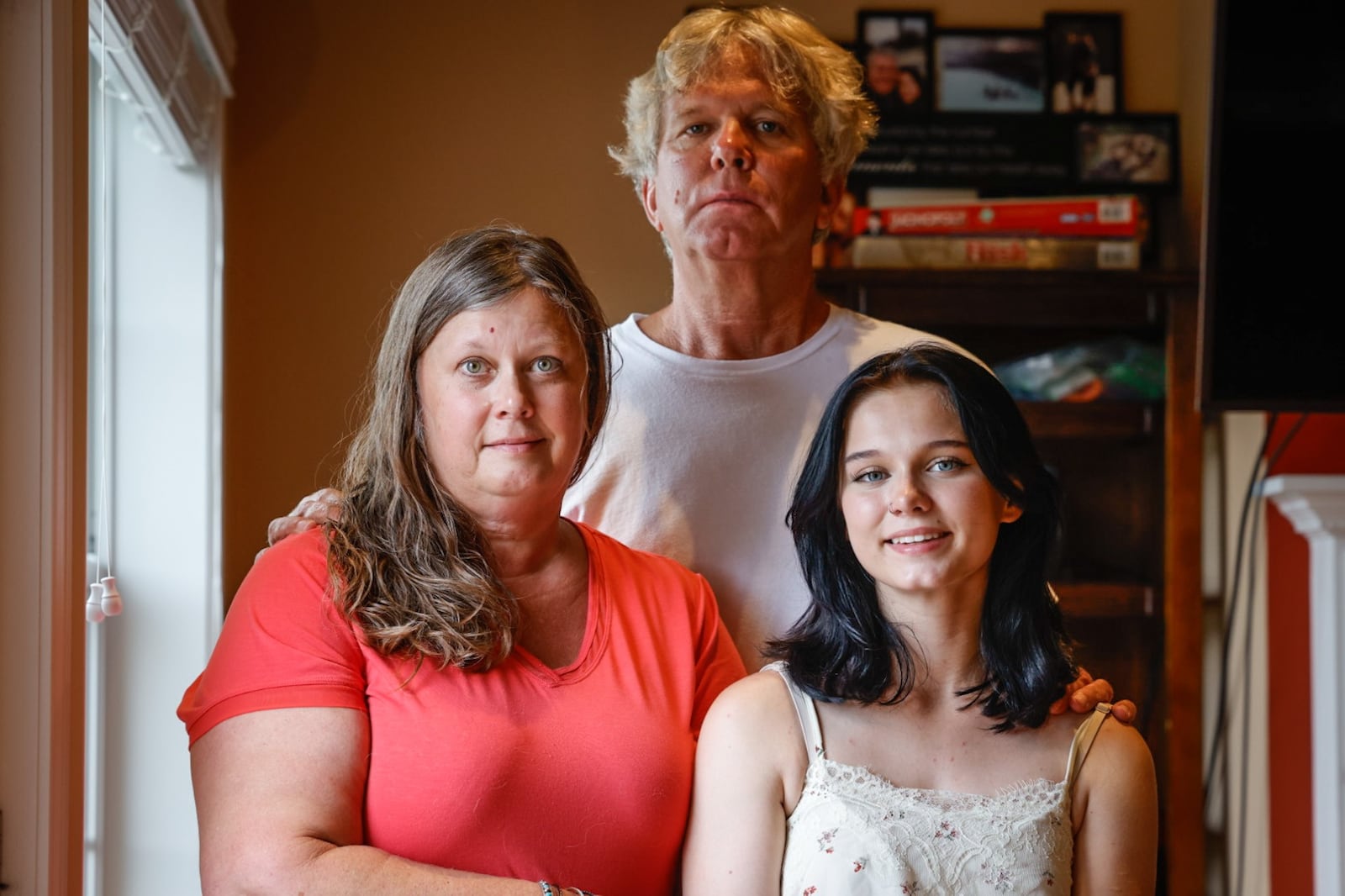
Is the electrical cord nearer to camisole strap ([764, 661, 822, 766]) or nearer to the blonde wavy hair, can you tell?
the blonde wavy hair

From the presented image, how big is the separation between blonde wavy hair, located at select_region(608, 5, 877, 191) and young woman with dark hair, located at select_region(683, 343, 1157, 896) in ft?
1.77

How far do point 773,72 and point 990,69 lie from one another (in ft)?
5.14

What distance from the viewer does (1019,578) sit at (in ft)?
5.06

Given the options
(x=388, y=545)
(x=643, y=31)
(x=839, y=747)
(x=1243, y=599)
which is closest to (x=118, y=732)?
(x=388, y=545)

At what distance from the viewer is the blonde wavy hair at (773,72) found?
1.90 m

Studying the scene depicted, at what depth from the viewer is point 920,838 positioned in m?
1.38

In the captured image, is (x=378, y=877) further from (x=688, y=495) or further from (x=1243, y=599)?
(x=1243, y=599)

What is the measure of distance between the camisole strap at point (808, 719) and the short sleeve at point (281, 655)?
46cm

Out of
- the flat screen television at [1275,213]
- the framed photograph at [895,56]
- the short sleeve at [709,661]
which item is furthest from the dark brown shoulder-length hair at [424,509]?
the framed photograph at [895,56]

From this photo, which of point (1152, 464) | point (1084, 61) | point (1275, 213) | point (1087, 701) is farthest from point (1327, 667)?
point (1087, 701)

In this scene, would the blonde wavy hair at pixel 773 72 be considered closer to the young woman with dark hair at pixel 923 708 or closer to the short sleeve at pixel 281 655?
the young woman with dark hair at pixel 923 708

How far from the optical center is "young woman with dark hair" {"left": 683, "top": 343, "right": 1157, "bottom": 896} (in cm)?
139

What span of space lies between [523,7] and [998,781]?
2.39m

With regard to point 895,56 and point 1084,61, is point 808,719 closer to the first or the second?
point 895,56
